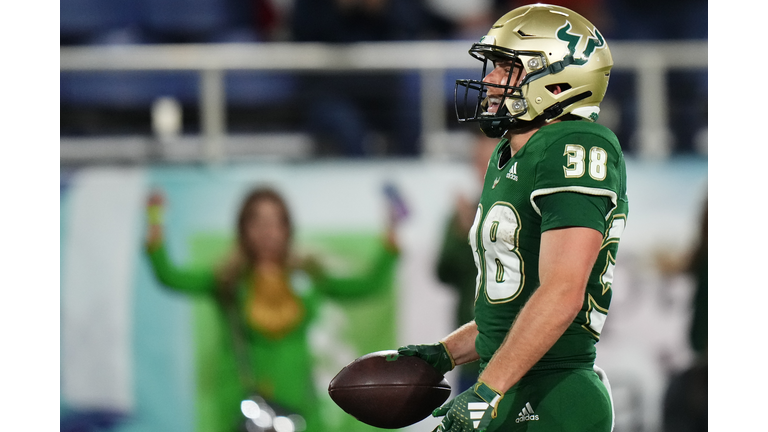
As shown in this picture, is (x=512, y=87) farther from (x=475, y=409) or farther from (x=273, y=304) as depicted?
(x=273, y=304)

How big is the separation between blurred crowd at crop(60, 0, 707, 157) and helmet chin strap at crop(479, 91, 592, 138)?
324 centimetres

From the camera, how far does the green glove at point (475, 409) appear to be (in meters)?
2.12

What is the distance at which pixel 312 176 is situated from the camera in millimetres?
5570

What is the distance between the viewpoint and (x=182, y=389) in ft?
17.7

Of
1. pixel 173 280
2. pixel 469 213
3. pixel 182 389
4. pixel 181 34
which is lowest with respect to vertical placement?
pixel 182 389

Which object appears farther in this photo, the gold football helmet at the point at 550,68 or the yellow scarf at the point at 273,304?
the yellow scarf at the point at 273,304

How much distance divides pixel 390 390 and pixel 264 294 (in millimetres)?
3017

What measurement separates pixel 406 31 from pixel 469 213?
1.77 meters

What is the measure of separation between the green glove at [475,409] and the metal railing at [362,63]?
11.9 feet

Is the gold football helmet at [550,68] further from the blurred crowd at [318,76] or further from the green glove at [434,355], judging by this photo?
the blurred crowd at [318,76]

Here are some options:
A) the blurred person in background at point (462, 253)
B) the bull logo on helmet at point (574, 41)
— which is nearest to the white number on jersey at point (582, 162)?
the bull logo on helmet at point (574, 41)

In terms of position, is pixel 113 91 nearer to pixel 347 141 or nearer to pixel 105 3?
pixel 105 3

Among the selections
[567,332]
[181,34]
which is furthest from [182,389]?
[567,332]

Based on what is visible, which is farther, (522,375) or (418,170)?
(418,170)
